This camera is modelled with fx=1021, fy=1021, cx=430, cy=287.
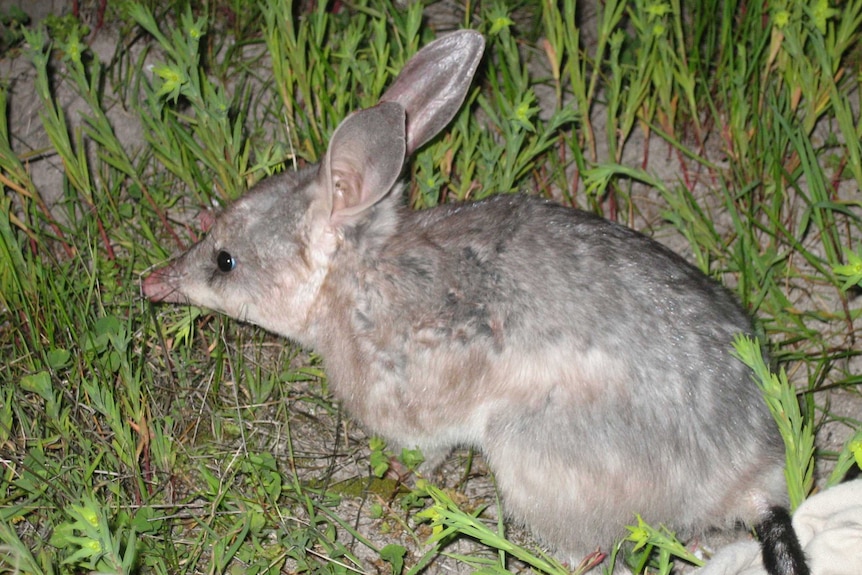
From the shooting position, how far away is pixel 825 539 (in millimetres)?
3277

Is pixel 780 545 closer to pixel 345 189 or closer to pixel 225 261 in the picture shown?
pixel 345 189

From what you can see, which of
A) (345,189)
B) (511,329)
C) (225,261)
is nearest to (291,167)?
(225,261)

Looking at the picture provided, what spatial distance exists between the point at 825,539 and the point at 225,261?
2436mm

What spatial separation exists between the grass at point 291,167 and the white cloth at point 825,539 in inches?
4.4

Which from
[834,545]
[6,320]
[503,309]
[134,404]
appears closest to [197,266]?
[134,404]

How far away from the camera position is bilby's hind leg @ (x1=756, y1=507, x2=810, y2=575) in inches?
128

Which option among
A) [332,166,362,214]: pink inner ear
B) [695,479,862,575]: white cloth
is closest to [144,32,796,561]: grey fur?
[332,166,362,214]: pink inner ear

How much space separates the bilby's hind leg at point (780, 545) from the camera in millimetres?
3250

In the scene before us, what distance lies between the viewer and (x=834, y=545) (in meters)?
3.26

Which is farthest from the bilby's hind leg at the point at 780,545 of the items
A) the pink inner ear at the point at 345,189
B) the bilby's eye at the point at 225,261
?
the bilby's eye at the point at 225,261

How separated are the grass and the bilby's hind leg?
156 millimetres

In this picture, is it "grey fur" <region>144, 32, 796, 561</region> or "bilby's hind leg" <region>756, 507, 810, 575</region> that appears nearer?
"bilby's hind leg" <region>756, 507, 810, 575</region>

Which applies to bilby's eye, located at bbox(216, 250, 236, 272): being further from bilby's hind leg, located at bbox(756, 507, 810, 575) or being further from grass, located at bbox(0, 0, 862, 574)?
bilby's hind leg, located at bbox(756, 507, 810, 575)

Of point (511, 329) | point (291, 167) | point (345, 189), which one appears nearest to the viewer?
point (511, 329)
